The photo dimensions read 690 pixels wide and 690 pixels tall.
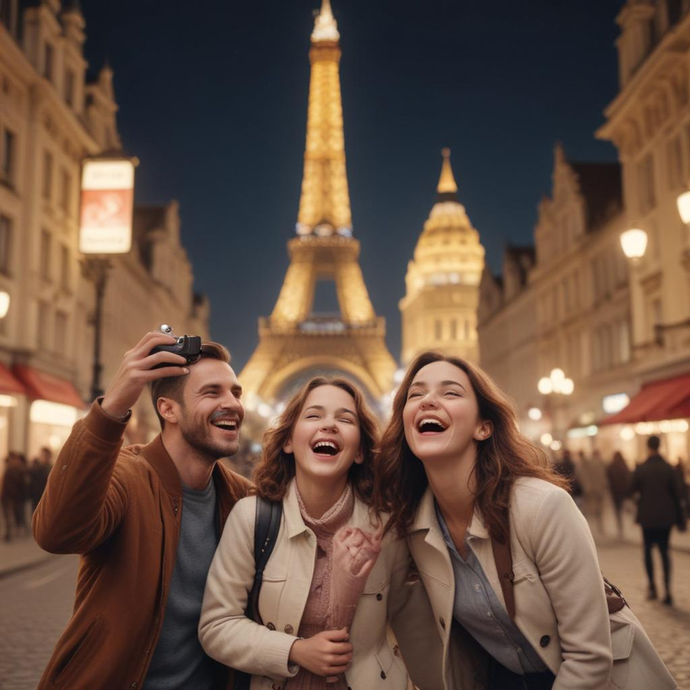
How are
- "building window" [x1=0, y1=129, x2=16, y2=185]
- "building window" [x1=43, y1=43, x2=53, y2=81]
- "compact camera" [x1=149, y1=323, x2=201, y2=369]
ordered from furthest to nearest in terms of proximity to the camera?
"building window" [x1=43, y1=43, x2=53, y2=81] → "building window" [x1=0, y1=129, x2=16, y2=185] → "compact camera" [x1=149, y1=323, x2=201, y2=369]

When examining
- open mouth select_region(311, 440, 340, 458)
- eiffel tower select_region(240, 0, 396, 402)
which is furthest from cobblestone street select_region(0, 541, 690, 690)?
eiffel tower select_region(240, 0, 396, 402)

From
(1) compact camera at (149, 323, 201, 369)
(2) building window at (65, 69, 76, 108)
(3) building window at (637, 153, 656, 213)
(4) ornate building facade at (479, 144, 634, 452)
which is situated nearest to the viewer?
(1) compact camera at (149, 323, 201, 369)

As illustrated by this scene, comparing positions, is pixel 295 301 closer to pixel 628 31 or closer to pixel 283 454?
pixel 628 31

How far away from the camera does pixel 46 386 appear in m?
25.8

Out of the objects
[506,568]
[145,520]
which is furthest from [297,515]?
[506,568]

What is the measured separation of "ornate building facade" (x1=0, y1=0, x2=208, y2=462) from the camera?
24500 mm

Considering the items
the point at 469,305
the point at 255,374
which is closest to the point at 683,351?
the point at 255,374

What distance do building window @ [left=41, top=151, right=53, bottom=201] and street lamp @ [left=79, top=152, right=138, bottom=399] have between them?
226cm

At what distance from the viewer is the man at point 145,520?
2.89 metres

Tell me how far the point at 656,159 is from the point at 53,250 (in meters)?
19.4

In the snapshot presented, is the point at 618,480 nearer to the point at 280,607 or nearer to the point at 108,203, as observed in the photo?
the point at 108,203

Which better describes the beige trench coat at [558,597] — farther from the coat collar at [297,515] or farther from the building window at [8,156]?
the building window at [8,156]

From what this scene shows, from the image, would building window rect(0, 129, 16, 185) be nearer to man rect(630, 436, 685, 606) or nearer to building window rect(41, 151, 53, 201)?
building window rect(41, 151, 53, 201)

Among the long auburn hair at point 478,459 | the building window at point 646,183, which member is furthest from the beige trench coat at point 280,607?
the building window at point 646,183
